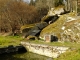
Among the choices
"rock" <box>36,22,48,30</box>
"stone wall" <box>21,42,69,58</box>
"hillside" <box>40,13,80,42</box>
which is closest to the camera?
"stone wall" <box>21,42,69,58</box>

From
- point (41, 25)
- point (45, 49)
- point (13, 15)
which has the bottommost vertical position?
point (45, 49)

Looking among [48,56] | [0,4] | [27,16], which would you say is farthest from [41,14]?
[48,56]

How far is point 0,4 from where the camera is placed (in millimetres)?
51938

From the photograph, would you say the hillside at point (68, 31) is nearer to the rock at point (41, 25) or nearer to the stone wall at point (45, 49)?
the rock at point (41, 25)

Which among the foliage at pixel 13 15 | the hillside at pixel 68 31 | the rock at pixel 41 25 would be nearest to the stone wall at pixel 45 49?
the hillside at pixel 68 31

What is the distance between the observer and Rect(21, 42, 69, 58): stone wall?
986 inches

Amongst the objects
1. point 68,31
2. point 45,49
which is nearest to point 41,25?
point 68,31

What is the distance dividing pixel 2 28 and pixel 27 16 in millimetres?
7563

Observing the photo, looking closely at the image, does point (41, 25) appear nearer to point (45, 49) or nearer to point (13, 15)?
point (45, 49)

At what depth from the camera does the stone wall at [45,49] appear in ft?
82.1

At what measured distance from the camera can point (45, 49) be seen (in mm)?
27375

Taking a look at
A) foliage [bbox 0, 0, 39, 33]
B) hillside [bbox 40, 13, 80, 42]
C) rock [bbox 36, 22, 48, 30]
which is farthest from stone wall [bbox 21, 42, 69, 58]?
foliage [bbox 0, 0, 39, 33]

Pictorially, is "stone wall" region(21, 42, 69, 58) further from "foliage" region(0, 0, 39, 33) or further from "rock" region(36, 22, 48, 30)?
"foliage" region(0, 0, 39, 33)

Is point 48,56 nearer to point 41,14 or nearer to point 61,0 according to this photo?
point 61,0
